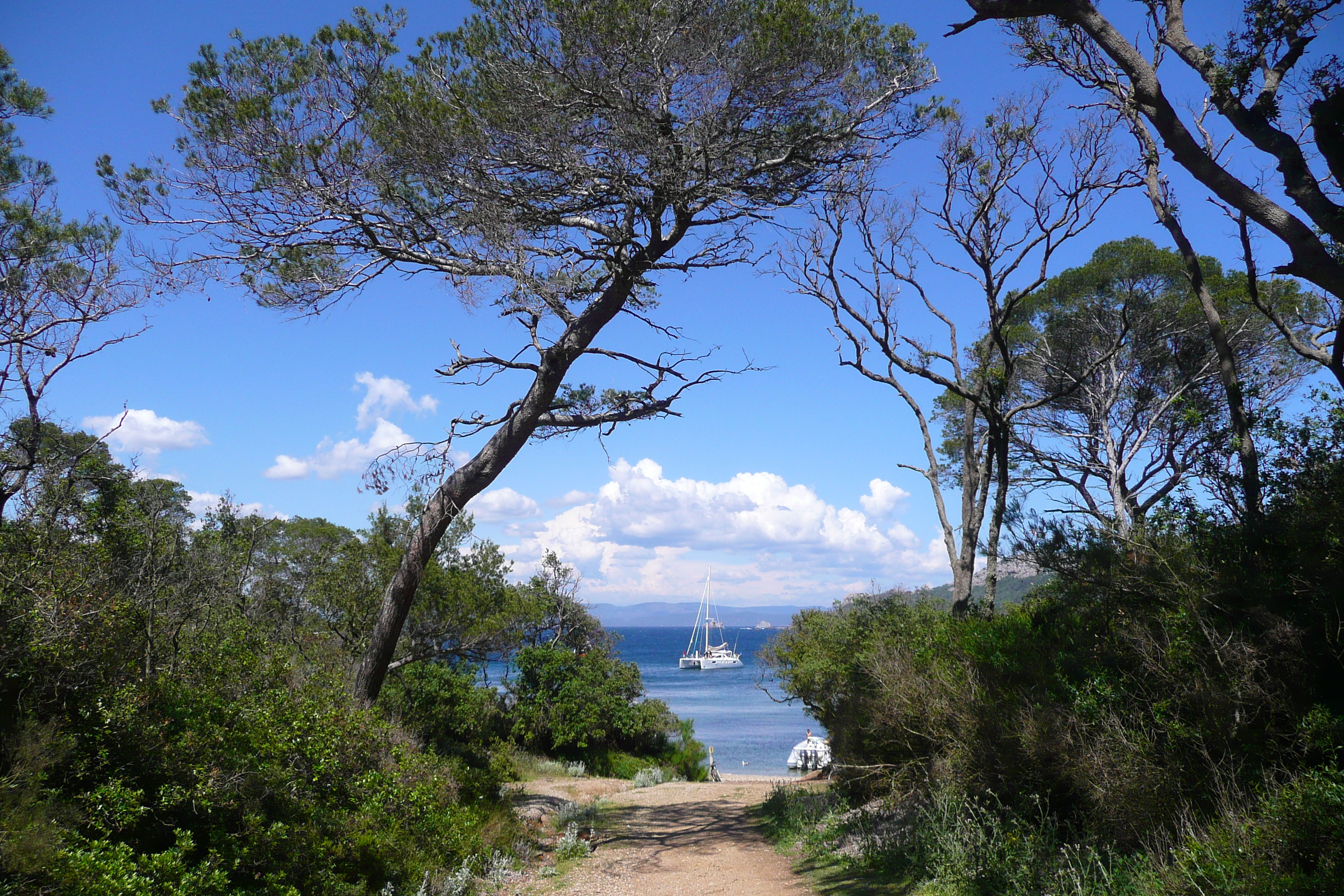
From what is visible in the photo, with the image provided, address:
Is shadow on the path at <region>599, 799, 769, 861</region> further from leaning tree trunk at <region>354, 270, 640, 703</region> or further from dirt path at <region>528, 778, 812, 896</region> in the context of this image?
leaning tree trunk at <region>354, 270, 640, 703</region>

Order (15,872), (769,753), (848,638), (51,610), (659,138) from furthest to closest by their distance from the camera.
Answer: (769,753), (848,638), (659,138), (51,610), (15,872)

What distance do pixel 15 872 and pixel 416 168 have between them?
672 cm

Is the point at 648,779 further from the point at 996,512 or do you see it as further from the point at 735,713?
Result: the point at 735,713

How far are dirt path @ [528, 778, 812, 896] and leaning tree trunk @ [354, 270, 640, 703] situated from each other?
294cm

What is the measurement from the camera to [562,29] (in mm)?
7336

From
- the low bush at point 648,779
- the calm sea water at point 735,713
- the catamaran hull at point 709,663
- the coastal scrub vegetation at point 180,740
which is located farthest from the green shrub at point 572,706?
the catamaran hull at point 709,663

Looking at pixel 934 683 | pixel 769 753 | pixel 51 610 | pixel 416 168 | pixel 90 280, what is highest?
pixel 416 168

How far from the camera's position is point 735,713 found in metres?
53.4

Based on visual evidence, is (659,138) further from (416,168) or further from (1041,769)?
(1041,769)

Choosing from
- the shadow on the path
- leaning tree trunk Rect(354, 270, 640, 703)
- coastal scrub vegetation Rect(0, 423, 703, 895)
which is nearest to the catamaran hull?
the shadow on the path

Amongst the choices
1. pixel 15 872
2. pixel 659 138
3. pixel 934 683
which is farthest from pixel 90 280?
pixel 934 683

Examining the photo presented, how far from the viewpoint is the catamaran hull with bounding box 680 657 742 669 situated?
9912 cm

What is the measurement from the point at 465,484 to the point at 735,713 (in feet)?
162

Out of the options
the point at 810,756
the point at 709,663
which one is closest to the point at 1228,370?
the point at 810,756
